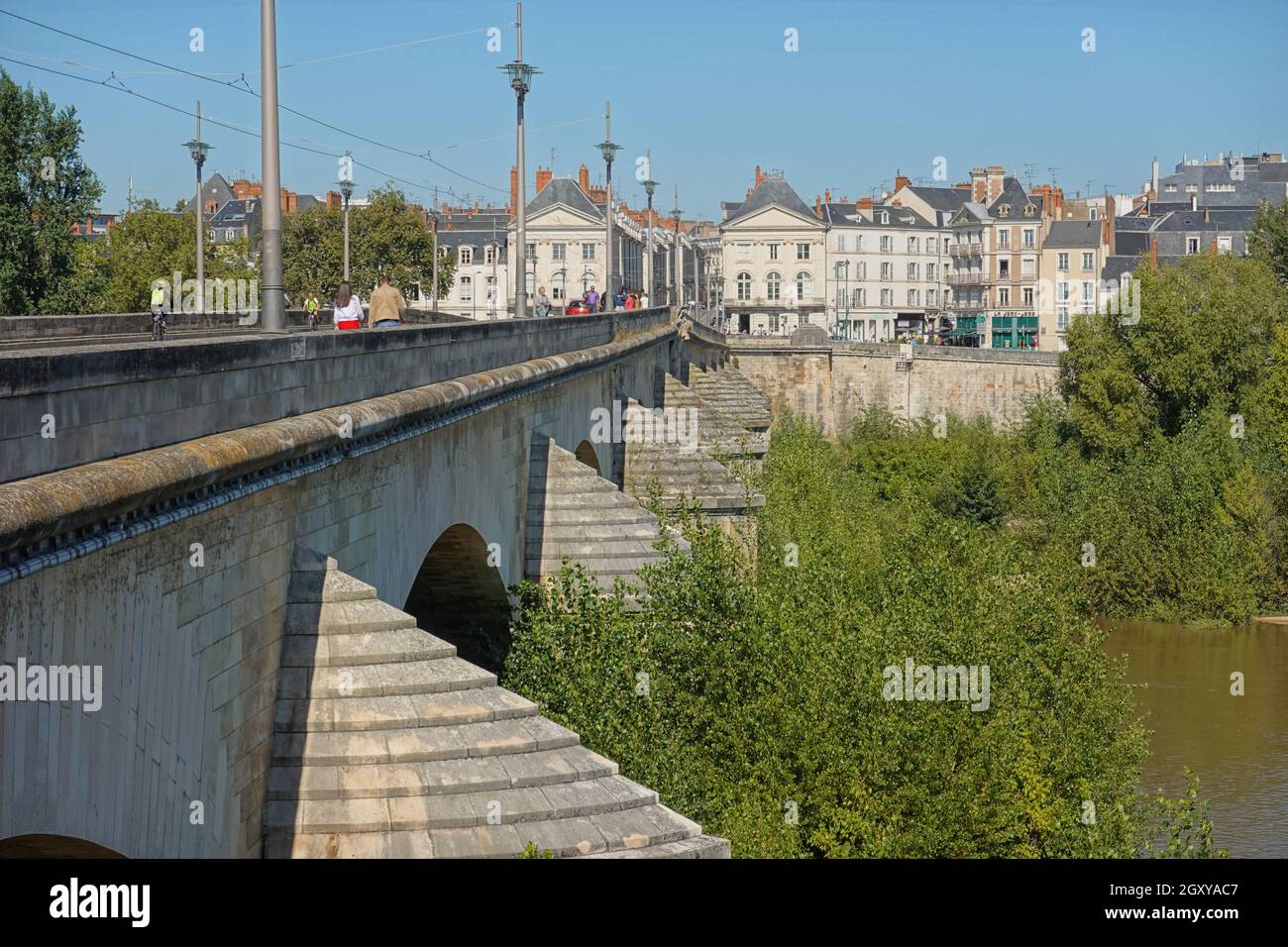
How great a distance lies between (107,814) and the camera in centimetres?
761

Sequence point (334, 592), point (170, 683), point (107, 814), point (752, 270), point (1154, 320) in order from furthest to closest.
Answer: point (752, 270) < point (1154, 320) < point (334, 592) < point (170, 683) < point (107, 814)

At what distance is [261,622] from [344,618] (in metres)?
0.89

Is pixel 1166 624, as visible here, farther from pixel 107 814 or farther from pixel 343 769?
pixel 107 814

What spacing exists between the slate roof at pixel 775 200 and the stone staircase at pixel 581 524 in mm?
83891

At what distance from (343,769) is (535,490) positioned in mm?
10395

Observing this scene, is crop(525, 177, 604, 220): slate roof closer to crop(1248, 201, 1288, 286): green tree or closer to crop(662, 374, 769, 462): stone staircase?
crop(1248, 201, 1288, 286): green tree

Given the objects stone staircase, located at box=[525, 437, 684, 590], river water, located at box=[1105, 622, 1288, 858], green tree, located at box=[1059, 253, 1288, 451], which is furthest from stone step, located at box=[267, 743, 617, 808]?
green tree, located at box=[1059, 253, 1288, 451]

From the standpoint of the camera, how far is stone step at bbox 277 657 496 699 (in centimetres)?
1091

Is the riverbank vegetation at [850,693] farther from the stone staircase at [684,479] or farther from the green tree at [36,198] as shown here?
the green tree at [36,198]

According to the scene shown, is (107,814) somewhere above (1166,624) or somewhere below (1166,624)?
above

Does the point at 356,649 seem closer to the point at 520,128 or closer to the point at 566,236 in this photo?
the point at 520,128

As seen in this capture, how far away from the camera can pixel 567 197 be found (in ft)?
310

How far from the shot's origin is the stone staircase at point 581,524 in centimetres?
2066

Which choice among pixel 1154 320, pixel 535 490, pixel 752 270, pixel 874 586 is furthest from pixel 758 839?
pixel 752 270
